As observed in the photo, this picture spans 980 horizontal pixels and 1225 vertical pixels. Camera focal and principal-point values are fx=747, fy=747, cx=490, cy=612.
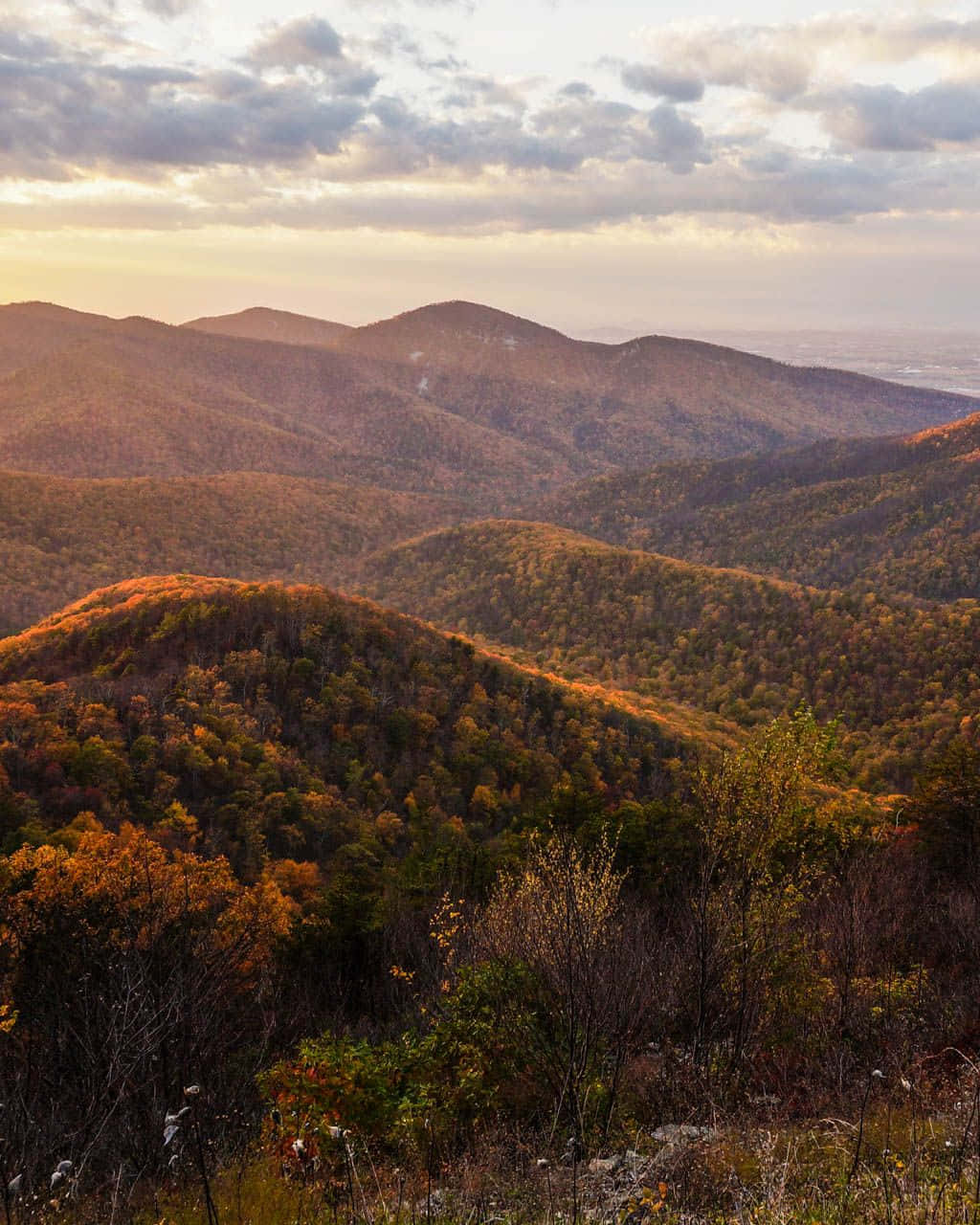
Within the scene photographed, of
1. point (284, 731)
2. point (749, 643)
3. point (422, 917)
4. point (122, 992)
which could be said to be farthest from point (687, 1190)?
point (749, 643)

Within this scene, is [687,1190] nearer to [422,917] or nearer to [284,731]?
[422,917]

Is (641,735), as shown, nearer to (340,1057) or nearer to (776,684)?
(776,684)

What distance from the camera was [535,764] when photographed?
78.3 m

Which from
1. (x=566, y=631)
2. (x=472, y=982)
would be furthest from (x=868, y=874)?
(x=566, y=631)

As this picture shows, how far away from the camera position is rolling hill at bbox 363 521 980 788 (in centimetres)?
10800

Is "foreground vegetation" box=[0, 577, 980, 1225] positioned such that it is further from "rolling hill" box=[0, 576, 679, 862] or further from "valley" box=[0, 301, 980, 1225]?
"rolling hill" box=[0, 576, 679, 862]

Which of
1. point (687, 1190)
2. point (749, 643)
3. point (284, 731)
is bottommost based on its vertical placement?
point (749, 643)

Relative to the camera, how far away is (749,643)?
14288 cm

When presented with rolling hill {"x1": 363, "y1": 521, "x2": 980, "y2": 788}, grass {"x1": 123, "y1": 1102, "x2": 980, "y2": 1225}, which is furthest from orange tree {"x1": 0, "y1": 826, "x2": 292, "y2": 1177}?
rolling hill {"x1": 363, "y1": 521, "x2": 980, "y2": 788}

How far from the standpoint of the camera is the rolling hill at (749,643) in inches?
4252

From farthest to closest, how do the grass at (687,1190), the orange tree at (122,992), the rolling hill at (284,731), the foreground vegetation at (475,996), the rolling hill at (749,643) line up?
the rolling hill at (749,643)
the rolling hill at (284,731)
the orange tree at (122,992)
the foreground vegetation at (475,996)
the grass at (687,1190)

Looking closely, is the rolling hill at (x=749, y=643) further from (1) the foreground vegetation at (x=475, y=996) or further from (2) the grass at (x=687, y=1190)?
(2) the grass at (x=687, y=1190)

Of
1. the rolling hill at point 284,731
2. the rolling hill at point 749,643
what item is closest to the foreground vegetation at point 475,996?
the rolling hill at point 284,731

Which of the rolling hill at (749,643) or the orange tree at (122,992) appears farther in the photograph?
the rolling hill at (749,643)
